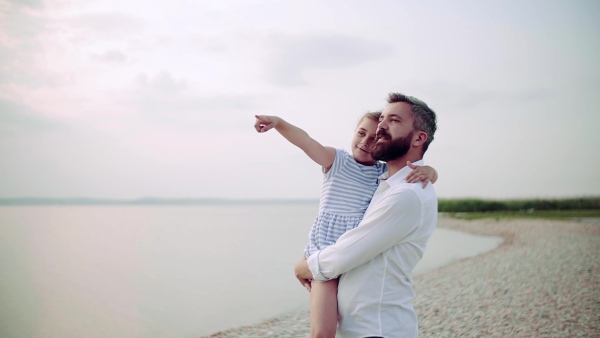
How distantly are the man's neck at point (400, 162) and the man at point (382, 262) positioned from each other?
0.27 ft

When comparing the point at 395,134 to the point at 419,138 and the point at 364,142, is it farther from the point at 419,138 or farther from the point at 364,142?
the point at 364,142

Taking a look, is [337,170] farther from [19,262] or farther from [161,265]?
[19,262]

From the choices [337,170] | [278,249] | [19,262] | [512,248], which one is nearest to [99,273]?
[19,262]

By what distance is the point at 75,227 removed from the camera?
94.6 ft

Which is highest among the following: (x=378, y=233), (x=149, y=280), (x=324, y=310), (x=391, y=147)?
(x=391, y=147)

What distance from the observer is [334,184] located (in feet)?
7.93

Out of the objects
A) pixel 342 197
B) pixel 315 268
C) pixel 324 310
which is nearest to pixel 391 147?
pixel 342 197

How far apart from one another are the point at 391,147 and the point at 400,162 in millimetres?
101

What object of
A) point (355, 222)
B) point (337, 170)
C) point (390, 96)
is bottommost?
point (355, 222)

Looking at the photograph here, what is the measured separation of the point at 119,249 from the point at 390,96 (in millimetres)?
19741

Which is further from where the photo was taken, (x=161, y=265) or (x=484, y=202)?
(x=484, y=202)

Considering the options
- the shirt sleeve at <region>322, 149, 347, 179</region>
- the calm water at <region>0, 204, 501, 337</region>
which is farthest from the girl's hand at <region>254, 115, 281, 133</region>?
the calm water at <region>0, 204, 501, 337</region>

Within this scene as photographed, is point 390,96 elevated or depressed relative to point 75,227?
elevated

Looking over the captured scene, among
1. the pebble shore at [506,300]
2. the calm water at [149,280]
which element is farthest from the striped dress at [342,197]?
the calm water at [149,280]
